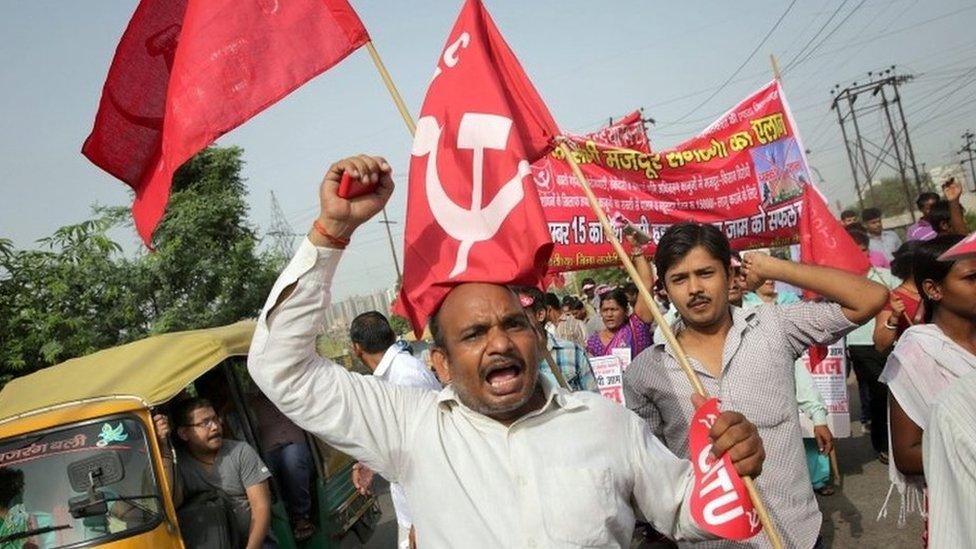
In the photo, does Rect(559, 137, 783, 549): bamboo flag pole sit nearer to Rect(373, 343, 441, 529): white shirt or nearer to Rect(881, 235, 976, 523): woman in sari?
Rect(881, 235, 976, 523): woman in sari

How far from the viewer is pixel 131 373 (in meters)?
4.77

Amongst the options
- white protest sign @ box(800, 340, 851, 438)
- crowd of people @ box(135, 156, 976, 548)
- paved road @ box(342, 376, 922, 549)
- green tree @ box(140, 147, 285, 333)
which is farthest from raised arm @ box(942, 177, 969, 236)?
green tree @ box(140, 147, 285, 333)

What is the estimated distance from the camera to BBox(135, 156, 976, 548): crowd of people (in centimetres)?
202

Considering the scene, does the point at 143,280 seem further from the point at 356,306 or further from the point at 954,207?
the point at 356,306

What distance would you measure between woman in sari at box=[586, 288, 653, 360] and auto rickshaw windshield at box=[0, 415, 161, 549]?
3788 mm

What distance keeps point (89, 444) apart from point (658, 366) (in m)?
2.91

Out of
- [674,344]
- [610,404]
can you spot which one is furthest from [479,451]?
[674,344]

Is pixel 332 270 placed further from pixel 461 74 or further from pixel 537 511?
pixel 461 74

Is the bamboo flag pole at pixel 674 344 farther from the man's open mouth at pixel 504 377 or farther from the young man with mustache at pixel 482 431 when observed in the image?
the man's open mouth at pixel 504 377

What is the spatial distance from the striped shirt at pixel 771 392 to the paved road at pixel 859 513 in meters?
2.99

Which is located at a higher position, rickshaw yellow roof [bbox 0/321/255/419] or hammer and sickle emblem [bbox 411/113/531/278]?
hammer and sickle emblem [bbox 411/113/531/278]

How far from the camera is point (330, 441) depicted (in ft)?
7.21

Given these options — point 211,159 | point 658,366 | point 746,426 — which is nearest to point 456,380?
point 746,426

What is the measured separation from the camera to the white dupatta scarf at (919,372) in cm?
270
